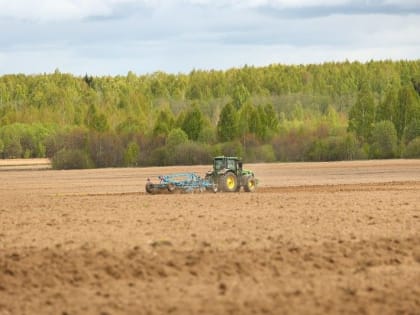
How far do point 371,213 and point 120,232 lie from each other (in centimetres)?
823

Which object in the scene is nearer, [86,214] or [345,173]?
[86,214]

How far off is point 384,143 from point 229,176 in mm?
57452

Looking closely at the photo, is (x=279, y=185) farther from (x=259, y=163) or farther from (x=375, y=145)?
(x=375, y=145)

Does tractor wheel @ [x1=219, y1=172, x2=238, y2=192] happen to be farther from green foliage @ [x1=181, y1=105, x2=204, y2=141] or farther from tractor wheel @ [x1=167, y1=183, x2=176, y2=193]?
green foliage @ [x1=181, y1=105, x2=204, y2=141]

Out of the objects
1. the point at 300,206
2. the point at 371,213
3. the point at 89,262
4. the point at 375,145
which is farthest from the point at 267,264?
the point at 375,145

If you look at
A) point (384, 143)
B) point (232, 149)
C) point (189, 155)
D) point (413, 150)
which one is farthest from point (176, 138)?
point (413, 150)

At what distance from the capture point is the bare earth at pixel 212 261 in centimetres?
1719

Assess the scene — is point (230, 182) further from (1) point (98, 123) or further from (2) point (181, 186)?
(1) point (98, 123)

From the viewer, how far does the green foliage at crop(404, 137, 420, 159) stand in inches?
3593

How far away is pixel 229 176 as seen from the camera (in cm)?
4309

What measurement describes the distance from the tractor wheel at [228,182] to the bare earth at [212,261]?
11381mm

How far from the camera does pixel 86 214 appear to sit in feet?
98.3

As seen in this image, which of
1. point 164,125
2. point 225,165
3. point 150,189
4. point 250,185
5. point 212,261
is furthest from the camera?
point 164,125

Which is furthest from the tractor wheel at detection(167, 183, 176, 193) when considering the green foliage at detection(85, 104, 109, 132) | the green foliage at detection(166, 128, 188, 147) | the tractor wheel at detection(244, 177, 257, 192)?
the green foliage at detection(85, 104, 109, 132)
